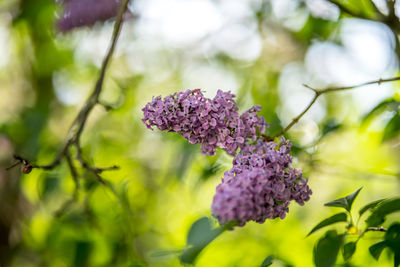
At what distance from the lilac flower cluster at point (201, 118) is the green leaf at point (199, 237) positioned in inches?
6.0

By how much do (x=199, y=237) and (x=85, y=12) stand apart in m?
1.25

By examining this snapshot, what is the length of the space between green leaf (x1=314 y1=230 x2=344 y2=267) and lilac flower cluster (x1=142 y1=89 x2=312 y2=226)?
77 mm

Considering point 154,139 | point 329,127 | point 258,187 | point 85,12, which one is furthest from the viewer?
point 154,139

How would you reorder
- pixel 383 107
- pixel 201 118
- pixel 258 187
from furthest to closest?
1. pixel 383 107
2. pixel 201 118
3. pixel 258 187

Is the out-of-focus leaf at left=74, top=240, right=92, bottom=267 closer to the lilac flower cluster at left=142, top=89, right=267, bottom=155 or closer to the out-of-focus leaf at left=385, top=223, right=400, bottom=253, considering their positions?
the lilac flower cluster at left=142, top=89, right=267, bottom=155

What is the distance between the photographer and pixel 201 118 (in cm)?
77

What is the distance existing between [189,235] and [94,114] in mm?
2136

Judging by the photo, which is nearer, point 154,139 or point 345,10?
point 345,10

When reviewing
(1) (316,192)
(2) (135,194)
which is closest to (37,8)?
(2) (135,194)

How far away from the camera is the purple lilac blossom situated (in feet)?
2.14

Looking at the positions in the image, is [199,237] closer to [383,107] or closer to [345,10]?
[383,107]

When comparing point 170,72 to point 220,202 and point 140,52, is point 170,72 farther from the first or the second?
point 220,202

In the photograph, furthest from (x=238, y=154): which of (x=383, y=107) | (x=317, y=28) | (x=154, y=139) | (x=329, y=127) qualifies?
(x=154, y=139)

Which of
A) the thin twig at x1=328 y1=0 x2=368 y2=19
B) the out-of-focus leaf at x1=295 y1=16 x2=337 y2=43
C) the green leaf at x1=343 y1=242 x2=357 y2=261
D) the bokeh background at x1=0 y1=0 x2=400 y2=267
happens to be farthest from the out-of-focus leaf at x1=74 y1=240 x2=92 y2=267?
the out-of-focus leaf at x1=295 y1=16 x2=337 y2=43
